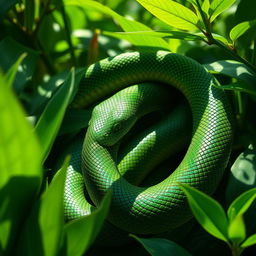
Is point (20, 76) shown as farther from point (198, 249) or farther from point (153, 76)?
point (198, 249)

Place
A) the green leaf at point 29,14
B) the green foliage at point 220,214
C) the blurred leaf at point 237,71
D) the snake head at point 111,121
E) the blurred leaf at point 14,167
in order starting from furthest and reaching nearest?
the green leaf at point 29,14
the snake head at point 111,121
the blurred leaf at point 237,71
the green foliage at point 220,214
the blurred leaf at point 14,167

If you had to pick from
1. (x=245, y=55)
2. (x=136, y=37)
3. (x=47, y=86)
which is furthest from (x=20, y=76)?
(x=245, y=55)

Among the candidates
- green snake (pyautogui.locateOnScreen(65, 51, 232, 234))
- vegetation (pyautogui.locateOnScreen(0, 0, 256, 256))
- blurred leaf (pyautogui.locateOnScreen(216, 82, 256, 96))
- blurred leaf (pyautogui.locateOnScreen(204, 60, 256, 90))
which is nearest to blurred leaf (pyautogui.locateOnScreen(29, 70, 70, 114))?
vegetation (pyautogui.locateOnScreen(0, 0, 256, 256))

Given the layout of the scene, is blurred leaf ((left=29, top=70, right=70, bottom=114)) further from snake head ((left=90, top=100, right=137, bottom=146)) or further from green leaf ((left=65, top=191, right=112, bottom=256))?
green leaf ((left=65, top=191, right=112, bottom=256))

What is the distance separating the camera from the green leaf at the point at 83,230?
39.8 inches

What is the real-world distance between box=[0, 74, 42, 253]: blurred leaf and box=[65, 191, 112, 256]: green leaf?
0.38 feet

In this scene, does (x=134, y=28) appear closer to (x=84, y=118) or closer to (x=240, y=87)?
(x=84, y=118)

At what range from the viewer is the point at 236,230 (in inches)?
43.8

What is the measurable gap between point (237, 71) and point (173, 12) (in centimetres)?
38

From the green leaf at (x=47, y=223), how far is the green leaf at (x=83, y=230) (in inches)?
0.9

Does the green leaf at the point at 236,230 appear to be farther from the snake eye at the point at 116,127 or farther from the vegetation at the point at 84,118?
the snake eye at the point at 116,127

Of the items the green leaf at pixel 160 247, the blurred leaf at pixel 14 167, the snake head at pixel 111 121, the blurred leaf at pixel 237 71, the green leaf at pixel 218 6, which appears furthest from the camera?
the snake head at pixel 111 121

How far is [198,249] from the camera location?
5.62ft

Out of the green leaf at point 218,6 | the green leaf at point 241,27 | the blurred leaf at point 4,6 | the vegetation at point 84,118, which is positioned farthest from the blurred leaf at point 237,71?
the blurred leaf at point 4,6
